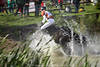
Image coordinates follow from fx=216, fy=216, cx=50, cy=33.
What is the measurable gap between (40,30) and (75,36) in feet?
2.51

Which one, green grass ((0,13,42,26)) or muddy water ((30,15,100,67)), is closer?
muddy water ((30,15,100,67))

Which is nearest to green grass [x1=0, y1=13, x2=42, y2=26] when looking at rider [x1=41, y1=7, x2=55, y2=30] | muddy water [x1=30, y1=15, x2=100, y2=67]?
rider [x1=41, y1=7, x2=55, y2=30]

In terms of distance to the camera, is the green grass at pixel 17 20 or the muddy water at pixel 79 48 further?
the green grass at pixel 17 20

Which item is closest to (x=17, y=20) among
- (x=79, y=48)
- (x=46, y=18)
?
(x=46, y=18)

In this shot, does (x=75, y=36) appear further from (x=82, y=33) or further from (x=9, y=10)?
(x=9, y=10)

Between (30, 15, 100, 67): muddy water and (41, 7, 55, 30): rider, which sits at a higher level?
(41, 7, 55, 30): rider

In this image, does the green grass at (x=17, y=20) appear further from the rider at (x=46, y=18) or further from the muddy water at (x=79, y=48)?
the muddy water at (x=79, y=48)

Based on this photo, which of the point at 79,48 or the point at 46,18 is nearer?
the point at 46,18

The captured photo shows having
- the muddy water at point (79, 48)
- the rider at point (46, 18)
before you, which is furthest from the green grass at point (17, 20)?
the muddy water at point (79, 48)

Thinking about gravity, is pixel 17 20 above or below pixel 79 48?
above

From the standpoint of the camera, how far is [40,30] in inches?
177

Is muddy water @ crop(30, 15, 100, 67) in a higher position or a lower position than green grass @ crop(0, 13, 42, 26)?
lower

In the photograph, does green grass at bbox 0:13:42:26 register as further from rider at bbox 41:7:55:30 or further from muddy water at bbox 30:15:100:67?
muddy water at bbox 30:15:100:67

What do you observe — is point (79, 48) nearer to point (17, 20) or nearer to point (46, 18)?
point (46, 18)
